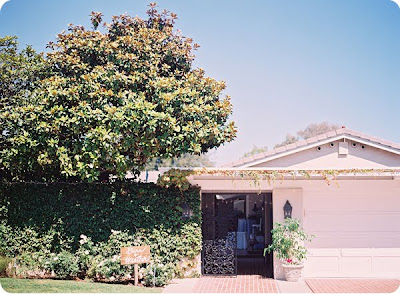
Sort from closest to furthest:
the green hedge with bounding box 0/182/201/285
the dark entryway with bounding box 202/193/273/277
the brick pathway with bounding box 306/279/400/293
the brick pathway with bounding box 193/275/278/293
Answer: the brick pathway with bounding box 306/279/400/293 → the brick pathway with bounding box 193/275/278/293 → the green hedge with bounding box 0/182/201/285 → the dark entryway with bounding box 202/193/273/277

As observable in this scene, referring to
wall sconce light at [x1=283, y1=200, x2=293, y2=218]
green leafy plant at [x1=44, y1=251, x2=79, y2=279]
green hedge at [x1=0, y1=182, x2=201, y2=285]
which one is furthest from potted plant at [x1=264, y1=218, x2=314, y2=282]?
green leafy plant at [x1=44, y1=251, x2=79, y2=279]

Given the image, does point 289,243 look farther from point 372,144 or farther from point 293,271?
point 372,144

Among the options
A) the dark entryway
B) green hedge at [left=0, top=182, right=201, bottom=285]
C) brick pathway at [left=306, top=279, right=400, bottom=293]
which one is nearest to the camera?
brick pathway at [left=306, top=279, right=400, bottom=293]

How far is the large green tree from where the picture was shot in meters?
11.6

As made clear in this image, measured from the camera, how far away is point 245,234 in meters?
19.0

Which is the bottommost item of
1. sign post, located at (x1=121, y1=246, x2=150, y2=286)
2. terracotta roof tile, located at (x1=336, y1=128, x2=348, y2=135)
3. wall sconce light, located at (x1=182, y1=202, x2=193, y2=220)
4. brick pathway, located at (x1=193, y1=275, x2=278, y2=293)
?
brick pathway, located at (x1=193, y1=275, x2=278, y2=293)

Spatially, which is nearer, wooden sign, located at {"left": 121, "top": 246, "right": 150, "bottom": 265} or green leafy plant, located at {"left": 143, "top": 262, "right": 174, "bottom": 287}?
wooden sign, located at {"left": 121, "top": 246, "right": 150, "bottom": 265}

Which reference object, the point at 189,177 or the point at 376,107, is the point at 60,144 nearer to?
the point at 189,177

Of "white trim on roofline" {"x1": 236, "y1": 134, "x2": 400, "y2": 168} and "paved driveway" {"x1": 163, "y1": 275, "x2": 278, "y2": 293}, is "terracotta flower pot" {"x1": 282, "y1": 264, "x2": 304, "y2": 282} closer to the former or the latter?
"paved driveway" {"x1": 163, "y1": 275, "x2": 278, "y2": 293}

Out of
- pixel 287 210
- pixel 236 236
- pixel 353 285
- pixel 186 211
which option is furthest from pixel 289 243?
pixel 236 236

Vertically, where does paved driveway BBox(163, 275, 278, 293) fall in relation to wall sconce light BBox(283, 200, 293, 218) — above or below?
below

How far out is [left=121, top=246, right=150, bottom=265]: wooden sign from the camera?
11.0 meters

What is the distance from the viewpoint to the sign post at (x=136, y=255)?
11047mm

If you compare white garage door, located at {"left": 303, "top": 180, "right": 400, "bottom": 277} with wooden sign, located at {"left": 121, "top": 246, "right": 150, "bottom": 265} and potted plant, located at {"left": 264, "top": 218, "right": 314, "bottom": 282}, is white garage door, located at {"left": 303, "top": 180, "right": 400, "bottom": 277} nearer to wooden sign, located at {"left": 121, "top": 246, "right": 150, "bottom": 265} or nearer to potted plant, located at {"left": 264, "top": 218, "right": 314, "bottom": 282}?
potted plant, located at {"left": 264, "top": 218, "right": 314, "bottom": 282}
